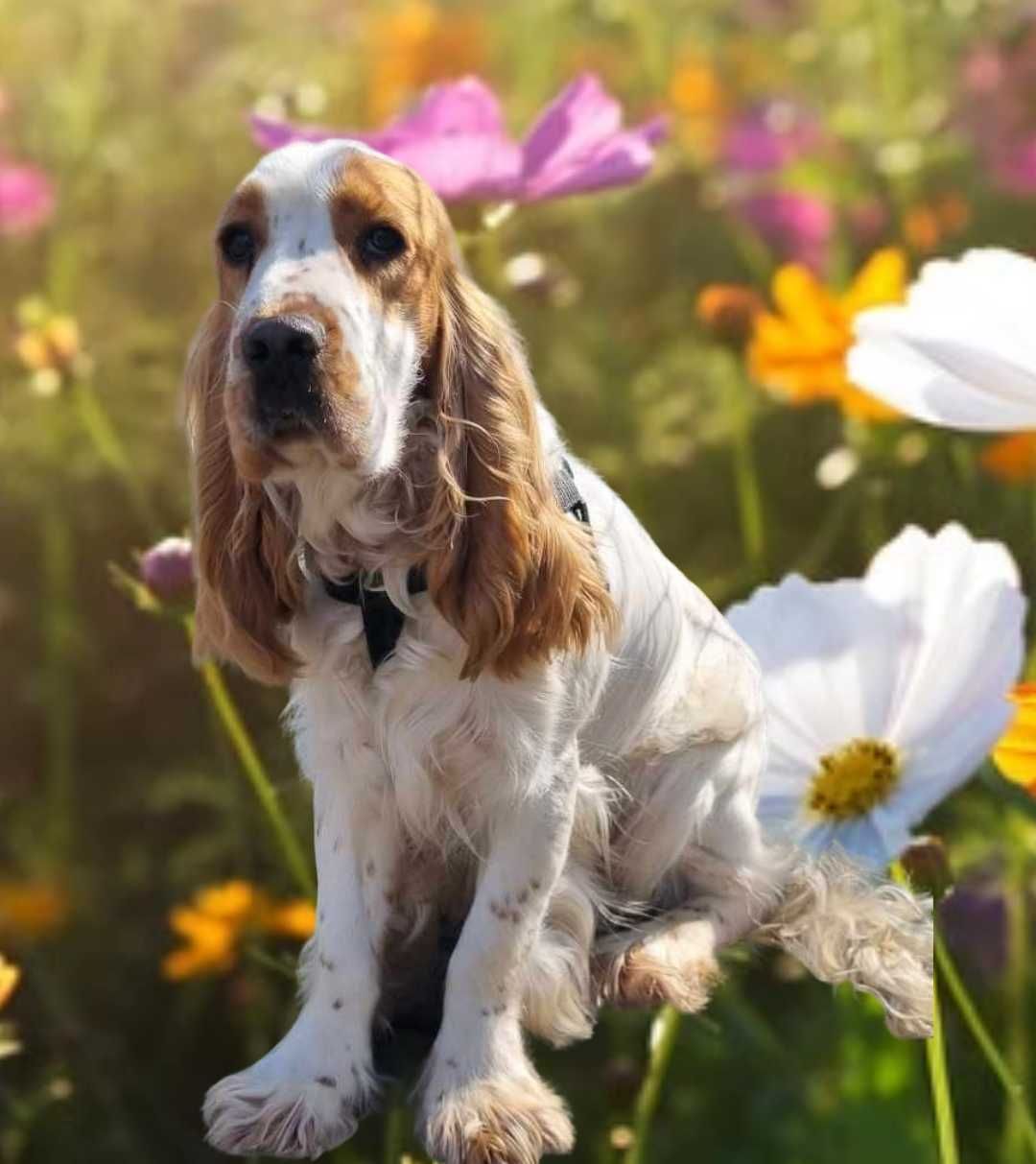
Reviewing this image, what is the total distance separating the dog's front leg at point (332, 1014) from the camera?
0.73 meters

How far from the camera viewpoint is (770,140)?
170cm

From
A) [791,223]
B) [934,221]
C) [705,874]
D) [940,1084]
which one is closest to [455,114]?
[705,874]

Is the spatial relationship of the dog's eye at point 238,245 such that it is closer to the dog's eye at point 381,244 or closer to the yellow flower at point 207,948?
the dog's eye at point 381,244

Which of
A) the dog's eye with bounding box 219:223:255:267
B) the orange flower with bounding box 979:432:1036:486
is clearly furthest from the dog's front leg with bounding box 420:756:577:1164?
the orange flower with bounding box 979:432:1036:486

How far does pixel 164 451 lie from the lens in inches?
57.7

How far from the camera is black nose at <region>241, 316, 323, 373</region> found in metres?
0.62

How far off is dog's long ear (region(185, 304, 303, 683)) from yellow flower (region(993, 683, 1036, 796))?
0.24 m

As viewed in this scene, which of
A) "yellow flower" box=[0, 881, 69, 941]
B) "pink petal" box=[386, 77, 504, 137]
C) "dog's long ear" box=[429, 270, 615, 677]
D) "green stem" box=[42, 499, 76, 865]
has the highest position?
"pink petal" box=[386, 77, 504, 137]

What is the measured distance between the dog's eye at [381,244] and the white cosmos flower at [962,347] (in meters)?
0.18

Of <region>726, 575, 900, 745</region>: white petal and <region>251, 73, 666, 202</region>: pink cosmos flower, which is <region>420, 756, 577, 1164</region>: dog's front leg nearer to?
<region>726, 575, 900, 745</region>: white petal

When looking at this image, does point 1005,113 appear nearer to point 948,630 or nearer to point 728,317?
point 728,317

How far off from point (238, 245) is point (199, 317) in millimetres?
829

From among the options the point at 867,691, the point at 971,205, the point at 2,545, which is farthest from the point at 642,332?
the point at 867,691

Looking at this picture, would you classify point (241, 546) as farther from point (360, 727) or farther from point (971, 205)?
point (971, 205)
